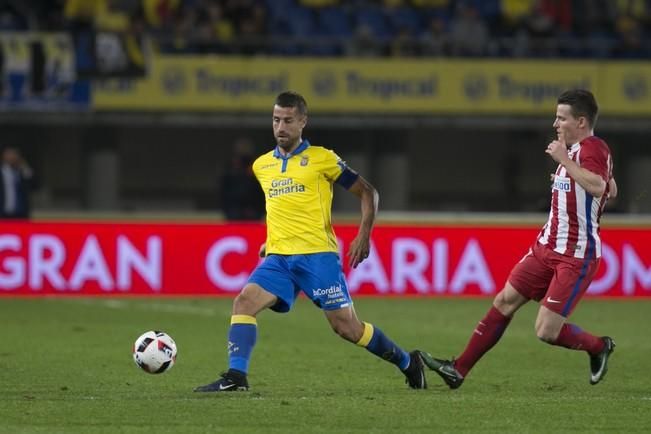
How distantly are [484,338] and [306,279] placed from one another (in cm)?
136

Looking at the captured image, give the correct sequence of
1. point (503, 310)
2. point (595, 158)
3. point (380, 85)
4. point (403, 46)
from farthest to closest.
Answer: point (403, 46) < point (380, 85) < point (503, 310) < point (595, 158)

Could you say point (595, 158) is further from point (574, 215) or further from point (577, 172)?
point (574, 215)

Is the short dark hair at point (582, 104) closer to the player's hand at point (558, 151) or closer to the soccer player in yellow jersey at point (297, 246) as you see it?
the player's hand at point (558, 151)

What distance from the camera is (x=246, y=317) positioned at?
9391mm

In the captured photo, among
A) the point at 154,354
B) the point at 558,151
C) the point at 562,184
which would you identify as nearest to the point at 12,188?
the point at 154,354

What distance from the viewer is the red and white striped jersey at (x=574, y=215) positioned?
31.2ft

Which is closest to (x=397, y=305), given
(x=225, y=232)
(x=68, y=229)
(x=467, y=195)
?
(x=225, y=232)

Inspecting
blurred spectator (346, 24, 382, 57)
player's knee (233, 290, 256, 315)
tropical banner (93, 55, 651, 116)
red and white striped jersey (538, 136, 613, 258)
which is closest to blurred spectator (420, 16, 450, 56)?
tropical banner (93, 55, 651, 116)

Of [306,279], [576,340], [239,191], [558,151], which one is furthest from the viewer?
[239,191]

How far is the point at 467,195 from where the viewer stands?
95.2 ft

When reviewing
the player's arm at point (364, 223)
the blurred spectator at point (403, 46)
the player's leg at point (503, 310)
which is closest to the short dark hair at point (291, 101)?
the player's arm at point (364, 223)

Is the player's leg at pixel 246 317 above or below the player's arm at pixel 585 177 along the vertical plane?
below

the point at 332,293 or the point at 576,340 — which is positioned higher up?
the point at 332,293

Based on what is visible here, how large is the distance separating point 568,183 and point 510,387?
1.72 metres
